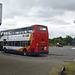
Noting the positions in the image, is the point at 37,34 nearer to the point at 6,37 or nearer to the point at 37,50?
the point at 37,50

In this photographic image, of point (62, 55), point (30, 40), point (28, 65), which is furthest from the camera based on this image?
point (62, 55)

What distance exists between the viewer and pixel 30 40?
699 inches

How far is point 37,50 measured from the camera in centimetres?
1756

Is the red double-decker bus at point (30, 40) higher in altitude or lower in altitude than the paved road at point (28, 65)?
higher

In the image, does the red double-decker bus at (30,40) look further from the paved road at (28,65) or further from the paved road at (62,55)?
the paved road at (28,65)

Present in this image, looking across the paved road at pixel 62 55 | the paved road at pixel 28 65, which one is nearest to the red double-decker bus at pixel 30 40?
the paved road at pixel 62 55

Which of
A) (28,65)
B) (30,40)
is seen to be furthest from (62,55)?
(28,65)

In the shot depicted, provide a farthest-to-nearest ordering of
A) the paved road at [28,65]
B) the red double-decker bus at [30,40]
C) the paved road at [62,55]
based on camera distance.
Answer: the red double-decker bus at [30,40] < the paved road at [62,55] < the paved road at [28,65]

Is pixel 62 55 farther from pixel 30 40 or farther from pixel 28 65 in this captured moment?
pixel 28 65

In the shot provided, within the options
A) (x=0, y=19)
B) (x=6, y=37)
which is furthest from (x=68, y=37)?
(x=0, y=19)

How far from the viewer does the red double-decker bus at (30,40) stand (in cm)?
1741

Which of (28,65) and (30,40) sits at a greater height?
(30,40)

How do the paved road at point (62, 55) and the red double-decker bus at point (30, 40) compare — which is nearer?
the paved road at point (62, 55)

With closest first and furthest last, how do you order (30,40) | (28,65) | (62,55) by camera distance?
1. (28,65)
2. (30,40)
3. (62,55)
